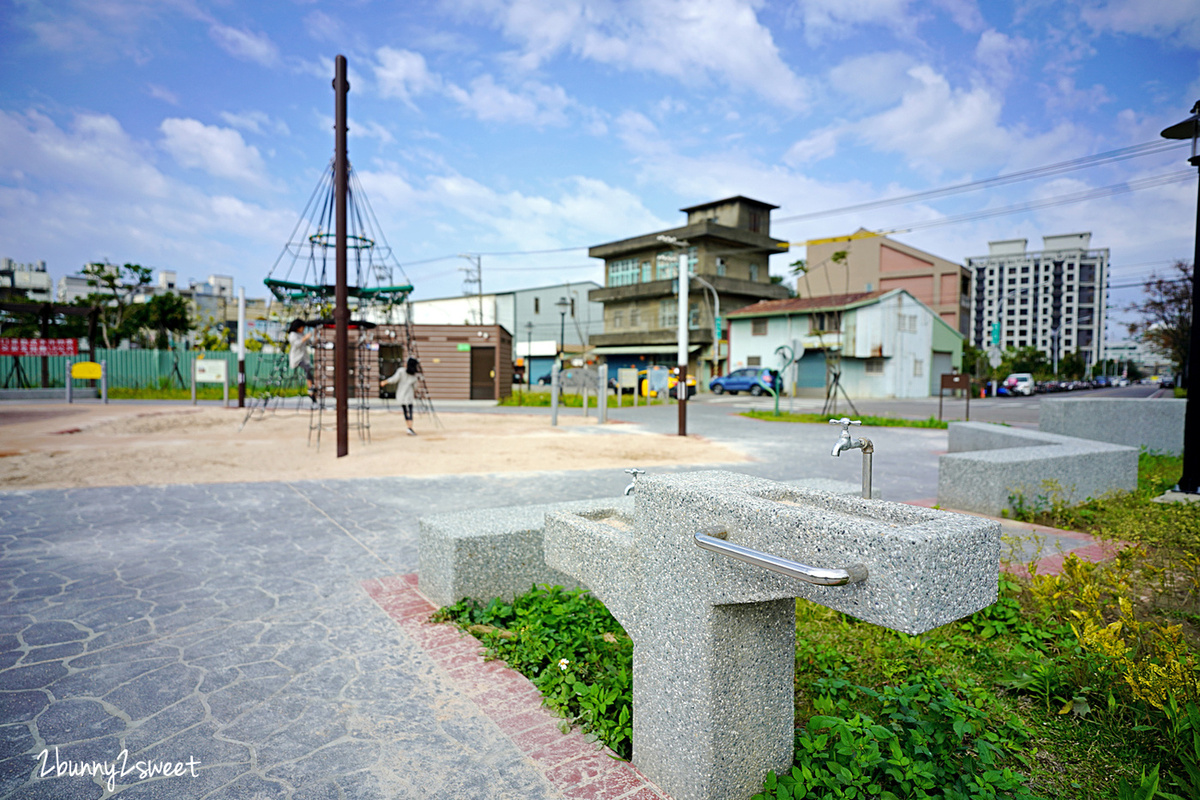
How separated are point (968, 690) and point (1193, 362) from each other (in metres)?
7.00

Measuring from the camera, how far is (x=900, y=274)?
5103cm

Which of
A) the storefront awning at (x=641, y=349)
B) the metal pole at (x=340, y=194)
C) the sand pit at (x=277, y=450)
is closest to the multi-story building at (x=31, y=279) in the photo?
Result: the storefront awning at (x=641, y=349)

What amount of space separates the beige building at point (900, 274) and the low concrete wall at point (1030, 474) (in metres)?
41.9

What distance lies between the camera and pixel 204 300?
3152 inches

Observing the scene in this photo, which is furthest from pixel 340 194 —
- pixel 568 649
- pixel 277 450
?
pixel 568 649

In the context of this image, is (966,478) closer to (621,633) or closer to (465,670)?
(621,633)

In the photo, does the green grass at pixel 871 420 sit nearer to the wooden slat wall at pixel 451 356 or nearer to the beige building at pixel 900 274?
the wooden slat wall at pixel 451 356

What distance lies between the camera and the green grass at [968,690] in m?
2.33

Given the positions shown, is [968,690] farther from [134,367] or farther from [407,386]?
[134,367]

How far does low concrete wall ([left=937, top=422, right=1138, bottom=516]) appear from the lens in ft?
21.7

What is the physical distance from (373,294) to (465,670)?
575 inches

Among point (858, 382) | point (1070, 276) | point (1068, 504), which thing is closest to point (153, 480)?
point (1068, 504)

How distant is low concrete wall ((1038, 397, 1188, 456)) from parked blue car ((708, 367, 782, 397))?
87.4 ft

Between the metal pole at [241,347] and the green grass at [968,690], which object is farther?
the metal pole at [241,347]
